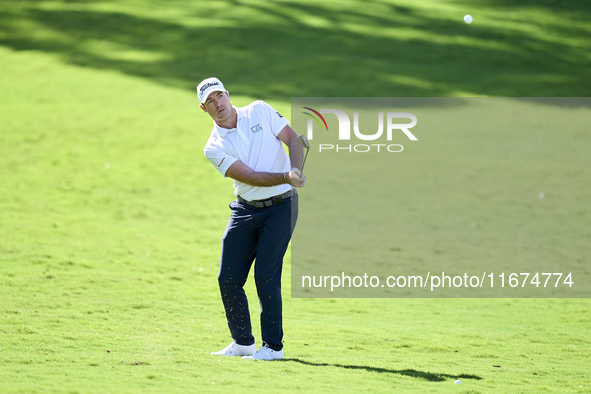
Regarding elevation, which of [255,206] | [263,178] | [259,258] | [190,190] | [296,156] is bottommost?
[190,190]

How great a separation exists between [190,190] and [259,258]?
950 centimetres

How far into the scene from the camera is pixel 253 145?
18.3 feet

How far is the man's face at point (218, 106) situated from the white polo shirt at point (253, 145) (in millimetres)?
A: 105

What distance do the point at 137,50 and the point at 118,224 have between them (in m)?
15.7

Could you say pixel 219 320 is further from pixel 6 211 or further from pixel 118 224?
pixel 6 211

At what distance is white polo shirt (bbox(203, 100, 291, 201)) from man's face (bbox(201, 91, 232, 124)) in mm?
105

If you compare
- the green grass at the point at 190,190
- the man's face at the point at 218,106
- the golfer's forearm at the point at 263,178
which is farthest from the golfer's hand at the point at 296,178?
the green grass at the point at 190,190

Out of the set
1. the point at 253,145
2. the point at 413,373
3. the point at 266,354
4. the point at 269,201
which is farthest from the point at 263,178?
the point at 413,373

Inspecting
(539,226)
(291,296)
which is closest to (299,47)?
(539,226)

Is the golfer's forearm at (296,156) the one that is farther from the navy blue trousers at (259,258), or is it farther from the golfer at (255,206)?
the navy blue trousers at (259,258)

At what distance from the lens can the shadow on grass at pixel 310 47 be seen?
2319cm

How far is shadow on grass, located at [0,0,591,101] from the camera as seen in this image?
23188 mm

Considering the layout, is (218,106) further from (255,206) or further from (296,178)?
(296,178)

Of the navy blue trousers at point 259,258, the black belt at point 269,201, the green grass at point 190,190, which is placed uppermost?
the black belt at point 269,201
